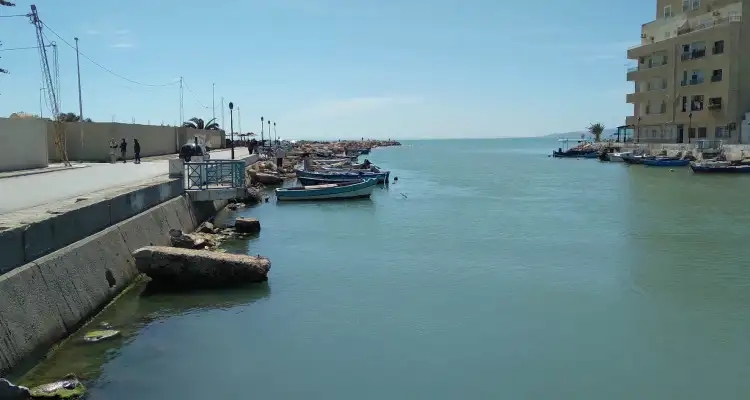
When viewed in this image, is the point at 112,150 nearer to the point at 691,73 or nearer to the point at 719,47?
the point at 719,47

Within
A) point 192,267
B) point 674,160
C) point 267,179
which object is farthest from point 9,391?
point 674,160

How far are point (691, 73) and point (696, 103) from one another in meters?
3.49

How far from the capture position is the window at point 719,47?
6731cm

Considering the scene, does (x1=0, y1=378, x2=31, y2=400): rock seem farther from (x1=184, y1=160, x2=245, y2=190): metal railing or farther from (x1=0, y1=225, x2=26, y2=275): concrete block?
(x1=184, y1=160, x2=245, y2=190): metal railing

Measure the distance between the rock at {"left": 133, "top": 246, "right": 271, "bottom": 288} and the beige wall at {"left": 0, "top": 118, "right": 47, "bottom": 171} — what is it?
1566 centimetres

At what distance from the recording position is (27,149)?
2906 cm

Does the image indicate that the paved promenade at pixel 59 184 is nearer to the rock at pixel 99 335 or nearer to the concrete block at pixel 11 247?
the concrete block at pixel 11 247

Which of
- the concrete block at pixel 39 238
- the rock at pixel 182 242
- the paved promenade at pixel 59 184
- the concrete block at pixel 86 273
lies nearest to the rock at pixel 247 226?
the paved promenade at pixel 59 184

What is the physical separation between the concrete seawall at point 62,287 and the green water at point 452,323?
519 mm

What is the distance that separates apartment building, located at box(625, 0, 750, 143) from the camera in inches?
2616

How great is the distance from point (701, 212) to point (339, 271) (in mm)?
23298

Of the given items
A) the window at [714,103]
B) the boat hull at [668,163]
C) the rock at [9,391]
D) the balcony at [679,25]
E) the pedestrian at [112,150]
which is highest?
the balcony at [679,25]

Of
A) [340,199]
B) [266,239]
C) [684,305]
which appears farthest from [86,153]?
[684,305]

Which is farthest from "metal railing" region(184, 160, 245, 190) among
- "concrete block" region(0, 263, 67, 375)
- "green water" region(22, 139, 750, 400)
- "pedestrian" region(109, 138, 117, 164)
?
"concrete block" region(0, 263, 67, 375)
